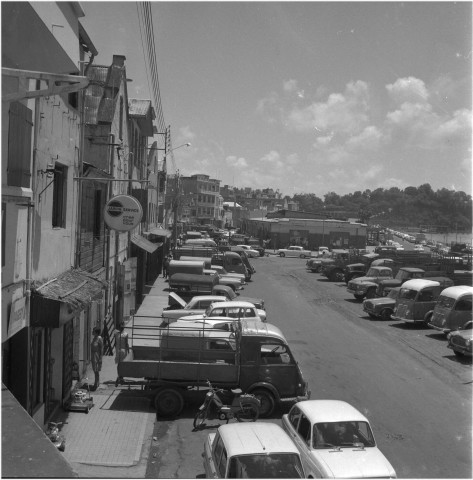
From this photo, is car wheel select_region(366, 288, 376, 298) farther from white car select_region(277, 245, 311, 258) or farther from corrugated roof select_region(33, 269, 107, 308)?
white car select_region(277, 245, 311, 258)

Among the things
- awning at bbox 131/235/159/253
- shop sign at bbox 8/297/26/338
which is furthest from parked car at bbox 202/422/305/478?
awning at bbox 131/235/159/253

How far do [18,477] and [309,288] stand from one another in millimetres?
32188

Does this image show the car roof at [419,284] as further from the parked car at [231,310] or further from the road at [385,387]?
the parked car at [231,310]

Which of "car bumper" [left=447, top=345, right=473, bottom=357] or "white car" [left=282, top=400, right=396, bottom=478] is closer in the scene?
"white car" [left=282, top=400, right=396, bottom=478]

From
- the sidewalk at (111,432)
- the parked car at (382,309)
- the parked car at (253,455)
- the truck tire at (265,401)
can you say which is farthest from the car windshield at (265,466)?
the parked car at (382,309)

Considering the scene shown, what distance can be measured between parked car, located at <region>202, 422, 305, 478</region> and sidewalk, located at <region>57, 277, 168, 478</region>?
78.8 inches

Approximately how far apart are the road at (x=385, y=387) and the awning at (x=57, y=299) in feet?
10.0

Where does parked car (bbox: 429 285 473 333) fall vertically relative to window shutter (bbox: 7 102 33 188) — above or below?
below

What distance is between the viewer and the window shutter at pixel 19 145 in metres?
7.53

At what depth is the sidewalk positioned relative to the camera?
380 inches

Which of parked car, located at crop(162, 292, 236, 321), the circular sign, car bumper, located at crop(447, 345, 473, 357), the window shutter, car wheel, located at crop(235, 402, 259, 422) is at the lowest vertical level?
car wheel, located at crop(235, 402, 259, 422)

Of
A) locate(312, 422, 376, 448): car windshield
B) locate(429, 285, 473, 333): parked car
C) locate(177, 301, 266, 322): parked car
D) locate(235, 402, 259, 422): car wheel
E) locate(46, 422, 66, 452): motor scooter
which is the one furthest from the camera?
locate(429, 285, 473, 333): parked car

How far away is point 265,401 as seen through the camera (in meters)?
12.8

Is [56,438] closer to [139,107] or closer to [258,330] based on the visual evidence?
[258,330]
